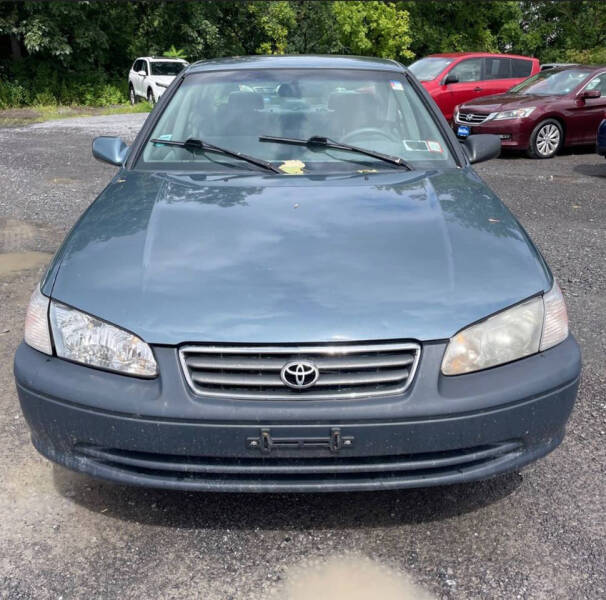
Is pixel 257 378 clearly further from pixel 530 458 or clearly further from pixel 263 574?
pixel 530 458

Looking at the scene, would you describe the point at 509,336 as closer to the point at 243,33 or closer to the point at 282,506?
the point at 282,506

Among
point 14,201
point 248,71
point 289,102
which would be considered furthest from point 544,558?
point 14,201

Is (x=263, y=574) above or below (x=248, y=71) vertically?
below

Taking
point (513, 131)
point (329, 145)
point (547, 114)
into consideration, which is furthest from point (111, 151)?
point (547, 114)

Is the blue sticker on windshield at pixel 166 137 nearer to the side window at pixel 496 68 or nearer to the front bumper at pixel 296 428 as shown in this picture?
the front bumper at pixel 296 428

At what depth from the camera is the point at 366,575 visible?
94.0 inches

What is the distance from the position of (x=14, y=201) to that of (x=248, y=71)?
490 centimetres

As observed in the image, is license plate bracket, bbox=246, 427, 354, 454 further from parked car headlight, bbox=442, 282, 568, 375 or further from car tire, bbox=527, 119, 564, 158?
car tire, bbox=527, 119, 564, 158

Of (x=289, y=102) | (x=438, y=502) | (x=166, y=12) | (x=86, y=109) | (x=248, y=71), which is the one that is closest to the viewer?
(x=438, y=502)

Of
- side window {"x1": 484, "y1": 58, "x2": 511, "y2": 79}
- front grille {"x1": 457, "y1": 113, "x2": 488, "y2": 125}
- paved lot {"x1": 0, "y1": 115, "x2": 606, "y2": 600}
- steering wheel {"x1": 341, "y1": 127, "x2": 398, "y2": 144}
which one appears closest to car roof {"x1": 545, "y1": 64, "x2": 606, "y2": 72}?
front grille {"x1": 457, "y1": 113, "x2": 488, "y2": 125}

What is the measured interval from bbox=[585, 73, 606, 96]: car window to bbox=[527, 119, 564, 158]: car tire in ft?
3.20

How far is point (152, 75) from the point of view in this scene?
74.0 feet

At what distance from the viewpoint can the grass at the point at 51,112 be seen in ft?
59.3

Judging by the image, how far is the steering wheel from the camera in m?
3.69
